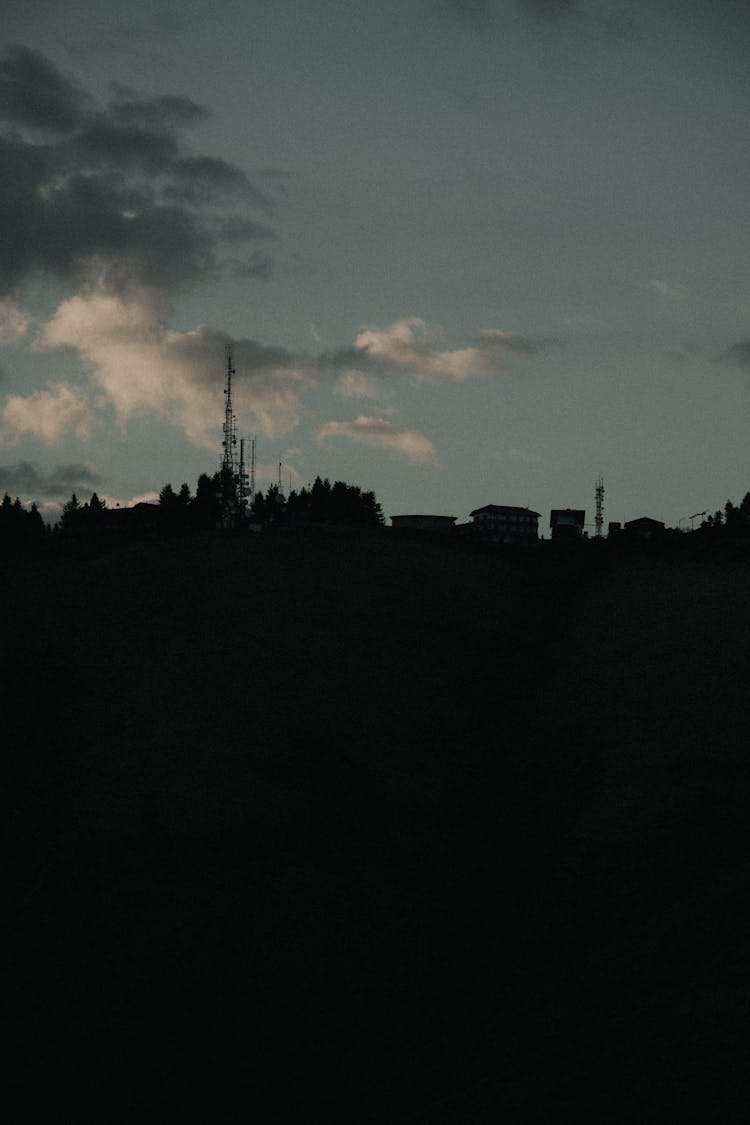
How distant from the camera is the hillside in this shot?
2028cm

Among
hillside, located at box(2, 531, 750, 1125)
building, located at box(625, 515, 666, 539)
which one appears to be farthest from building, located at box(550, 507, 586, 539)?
hillside, located at box(2, 531, 750, 1125)

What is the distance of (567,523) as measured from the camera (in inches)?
3976

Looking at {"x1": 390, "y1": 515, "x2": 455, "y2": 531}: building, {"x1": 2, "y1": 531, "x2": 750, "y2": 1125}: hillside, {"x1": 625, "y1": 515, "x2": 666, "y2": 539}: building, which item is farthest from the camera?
{"x1": 390, "y1": 515, "x2": 455, "y2": 531}: building

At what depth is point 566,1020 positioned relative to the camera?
763 inches

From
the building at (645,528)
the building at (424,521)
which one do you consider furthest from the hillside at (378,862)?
the building at (424,521)

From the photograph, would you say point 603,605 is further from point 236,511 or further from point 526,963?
point 236,511

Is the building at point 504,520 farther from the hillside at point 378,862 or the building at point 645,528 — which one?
the hillside at point 378,862

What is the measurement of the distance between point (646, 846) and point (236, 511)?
83071 mm

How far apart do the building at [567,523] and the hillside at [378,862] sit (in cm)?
4497

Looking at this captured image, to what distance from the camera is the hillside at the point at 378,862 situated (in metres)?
20.3

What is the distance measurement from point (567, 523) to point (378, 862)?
73.8 metres

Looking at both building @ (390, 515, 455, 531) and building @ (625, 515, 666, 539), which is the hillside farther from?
building @ (390, 515, 455, 531)

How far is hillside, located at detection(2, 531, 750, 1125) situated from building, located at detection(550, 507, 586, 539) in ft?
148

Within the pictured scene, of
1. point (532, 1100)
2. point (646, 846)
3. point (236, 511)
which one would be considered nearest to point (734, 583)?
point (646, 846)
